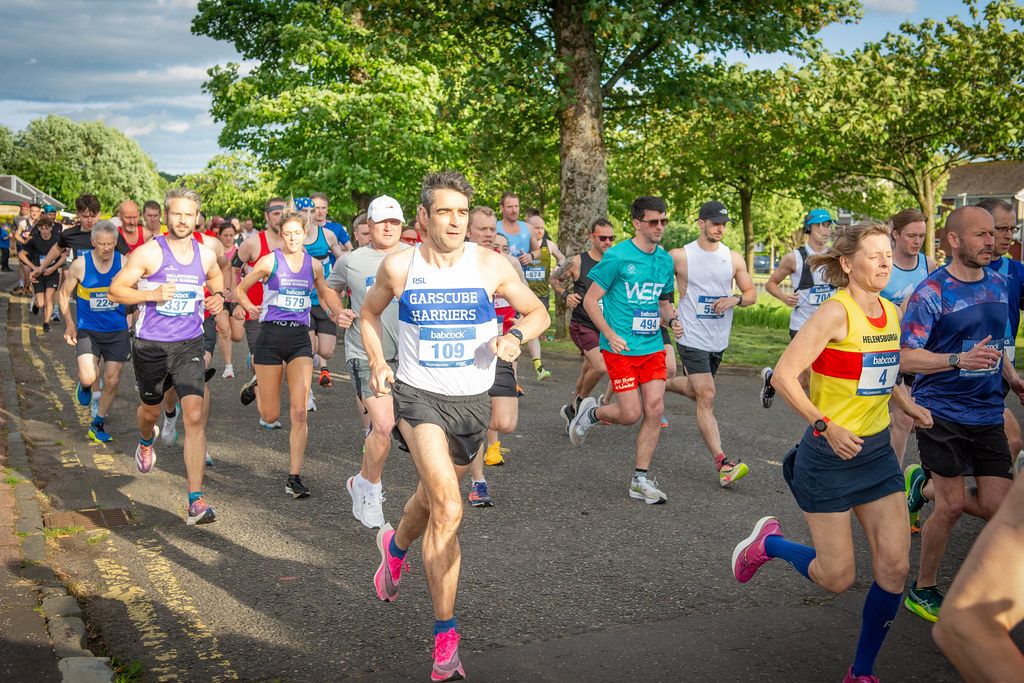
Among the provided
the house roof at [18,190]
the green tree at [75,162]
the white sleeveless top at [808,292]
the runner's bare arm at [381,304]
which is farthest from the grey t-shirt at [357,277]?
the green tree at [75,162]

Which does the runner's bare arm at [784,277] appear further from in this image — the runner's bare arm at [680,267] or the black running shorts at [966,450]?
the black running shorts at [966,450]

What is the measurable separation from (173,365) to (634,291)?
3483 millimetres

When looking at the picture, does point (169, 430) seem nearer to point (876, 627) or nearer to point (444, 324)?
point (444, 324)

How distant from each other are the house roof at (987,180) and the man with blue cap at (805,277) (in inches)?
2725

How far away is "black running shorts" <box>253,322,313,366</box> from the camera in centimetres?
767

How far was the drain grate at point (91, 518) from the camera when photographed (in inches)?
262

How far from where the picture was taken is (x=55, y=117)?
10969cm

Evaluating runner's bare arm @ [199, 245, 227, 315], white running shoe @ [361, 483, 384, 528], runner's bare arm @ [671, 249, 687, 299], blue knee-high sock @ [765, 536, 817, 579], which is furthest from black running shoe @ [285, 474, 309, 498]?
blue knee-high sock @ [765, 536, 817, 579]

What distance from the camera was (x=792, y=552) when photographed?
4773 mm

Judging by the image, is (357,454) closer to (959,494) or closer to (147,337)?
(147,337)

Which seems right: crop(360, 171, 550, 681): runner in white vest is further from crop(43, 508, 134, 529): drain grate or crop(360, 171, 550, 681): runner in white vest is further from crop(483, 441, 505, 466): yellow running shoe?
→ crop(483, 441, 505, 466): yellow running shoe

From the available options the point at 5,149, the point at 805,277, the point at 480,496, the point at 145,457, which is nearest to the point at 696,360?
the point at 480,496

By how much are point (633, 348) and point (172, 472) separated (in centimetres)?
392

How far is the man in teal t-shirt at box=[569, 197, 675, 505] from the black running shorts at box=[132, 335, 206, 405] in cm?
295
